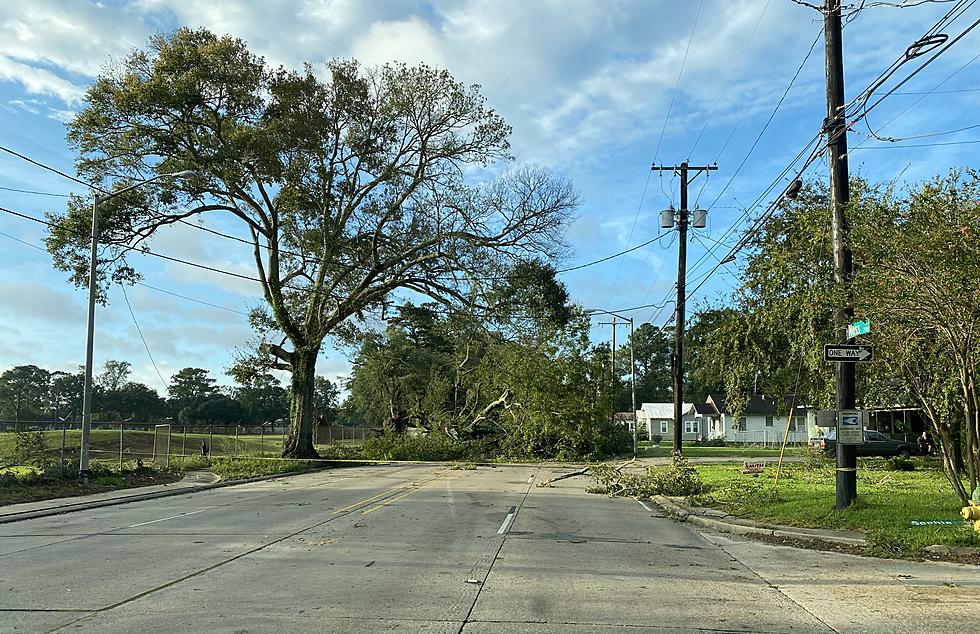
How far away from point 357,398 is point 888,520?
5696cm

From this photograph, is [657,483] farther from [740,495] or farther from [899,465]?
[899,465]

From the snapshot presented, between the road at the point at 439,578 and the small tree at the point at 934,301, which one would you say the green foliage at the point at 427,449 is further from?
the small tree at the point at 934,301

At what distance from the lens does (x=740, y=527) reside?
13961 millimetres

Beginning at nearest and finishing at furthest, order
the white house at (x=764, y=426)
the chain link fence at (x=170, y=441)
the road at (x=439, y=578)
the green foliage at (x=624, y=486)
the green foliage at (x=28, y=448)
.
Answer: the road at (x=439, y=578), the green foliage at (x=624, y=486), the green foliage at (x=28, y=448), the chain link fence at (x=170, y=441), the white house at (x=764, y=426)

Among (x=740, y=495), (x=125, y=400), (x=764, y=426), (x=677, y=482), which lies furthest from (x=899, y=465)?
(x=125, y=400)

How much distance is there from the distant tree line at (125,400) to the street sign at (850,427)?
9429 cm

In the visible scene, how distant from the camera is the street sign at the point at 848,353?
13445mm

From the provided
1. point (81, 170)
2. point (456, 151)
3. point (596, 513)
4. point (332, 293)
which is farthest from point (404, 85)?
point (596, 513)

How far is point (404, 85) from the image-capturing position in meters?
35.7

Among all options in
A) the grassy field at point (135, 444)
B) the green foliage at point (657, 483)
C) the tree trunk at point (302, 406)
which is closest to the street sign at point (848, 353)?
the green foliage at point (657, 483)

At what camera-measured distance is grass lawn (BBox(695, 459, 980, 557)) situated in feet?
37.4

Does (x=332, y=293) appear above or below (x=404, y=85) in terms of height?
below

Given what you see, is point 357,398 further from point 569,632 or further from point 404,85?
point 569,632

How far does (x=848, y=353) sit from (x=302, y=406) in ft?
100
